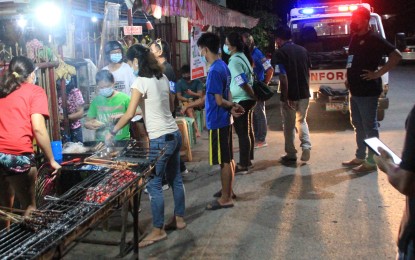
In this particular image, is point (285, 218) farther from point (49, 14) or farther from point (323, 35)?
point (323, 35)

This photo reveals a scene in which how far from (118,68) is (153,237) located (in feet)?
9.72

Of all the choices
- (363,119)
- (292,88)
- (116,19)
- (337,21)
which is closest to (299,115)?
(292,88)

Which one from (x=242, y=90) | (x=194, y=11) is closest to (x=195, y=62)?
A: (x=194, y=11)

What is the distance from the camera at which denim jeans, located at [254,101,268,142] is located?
7988 millimetres

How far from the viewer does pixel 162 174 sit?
4.36 metres

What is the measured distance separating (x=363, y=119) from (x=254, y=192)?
185 centimetres

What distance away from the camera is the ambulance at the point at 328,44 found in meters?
8.91

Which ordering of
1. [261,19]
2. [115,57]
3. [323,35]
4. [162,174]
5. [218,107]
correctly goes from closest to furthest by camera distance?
[162,174] < [218,107] < [115,57] < [323,35] < [261,19]

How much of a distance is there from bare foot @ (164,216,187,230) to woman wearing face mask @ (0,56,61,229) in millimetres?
1393

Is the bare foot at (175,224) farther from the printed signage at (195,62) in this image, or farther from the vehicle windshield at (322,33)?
the vehicle windshield at (322,33)

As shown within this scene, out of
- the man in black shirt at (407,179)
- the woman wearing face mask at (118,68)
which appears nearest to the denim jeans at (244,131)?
the woman wearing face mask at (118,68)

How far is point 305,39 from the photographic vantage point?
991 cm

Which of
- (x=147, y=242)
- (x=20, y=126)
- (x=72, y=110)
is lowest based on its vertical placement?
(x=147, y=242)

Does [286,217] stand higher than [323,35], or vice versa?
[323,35]
